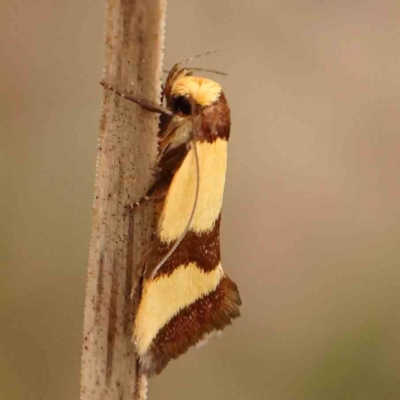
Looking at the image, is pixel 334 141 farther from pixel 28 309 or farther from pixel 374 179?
pixel 28 309

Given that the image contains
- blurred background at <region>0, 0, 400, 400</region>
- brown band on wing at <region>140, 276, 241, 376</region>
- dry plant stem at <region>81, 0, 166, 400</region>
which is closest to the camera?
dry plant stem at <region>81, 0, 166, 400</region>

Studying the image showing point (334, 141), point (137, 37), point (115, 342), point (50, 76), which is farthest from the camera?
point (334, 141)

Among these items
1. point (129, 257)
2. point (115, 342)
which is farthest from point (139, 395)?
point (129, 257)

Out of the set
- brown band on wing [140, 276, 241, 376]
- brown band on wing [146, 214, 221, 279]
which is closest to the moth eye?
brown band on wing [146, 214, 221, 279]

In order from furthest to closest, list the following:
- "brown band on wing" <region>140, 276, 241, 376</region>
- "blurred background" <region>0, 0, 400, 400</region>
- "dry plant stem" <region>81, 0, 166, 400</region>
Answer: "blurred background" <region>0, 0, 400, 400</region> < "brown band on wing" <region>140, 276, 241, 376</region> < "dry plant stem" <region>81, 0, 166, 400</region>

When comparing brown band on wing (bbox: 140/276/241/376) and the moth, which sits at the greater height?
the moth

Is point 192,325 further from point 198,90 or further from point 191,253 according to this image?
point 198,90

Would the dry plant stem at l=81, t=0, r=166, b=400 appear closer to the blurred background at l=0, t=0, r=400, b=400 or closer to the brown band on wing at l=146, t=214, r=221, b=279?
the brown band on wing at l=146, t=214, r=221, b=279

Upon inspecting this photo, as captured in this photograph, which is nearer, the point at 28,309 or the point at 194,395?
the point at 28,309
